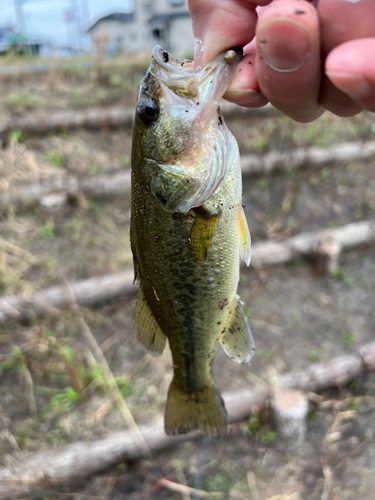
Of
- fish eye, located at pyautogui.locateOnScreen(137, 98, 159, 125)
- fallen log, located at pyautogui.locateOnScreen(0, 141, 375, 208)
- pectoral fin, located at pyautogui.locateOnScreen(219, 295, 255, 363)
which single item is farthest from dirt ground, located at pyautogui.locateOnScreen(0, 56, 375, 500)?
fish eye, located at pyautogui.locateOnScreen(137, 98, 159, 125)

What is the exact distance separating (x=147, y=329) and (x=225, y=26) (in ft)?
3.68

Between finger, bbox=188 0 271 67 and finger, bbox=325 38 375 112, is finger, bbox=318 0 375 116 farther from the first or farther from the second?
finger, bbox=188 0 271 67

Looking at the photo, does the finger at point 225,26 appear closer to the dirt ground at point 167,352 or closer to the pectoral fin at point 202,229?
the pectoral fin at point 202,229

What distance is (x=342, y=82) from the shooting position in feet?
2.61

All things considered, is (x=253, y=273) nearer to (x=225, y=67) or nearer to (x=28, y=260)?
(x=28, y=260)

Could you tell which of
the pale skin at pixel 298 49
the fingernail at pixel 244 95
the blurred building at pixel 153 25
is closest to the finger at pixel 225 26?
the pale skin at pixel 298 49

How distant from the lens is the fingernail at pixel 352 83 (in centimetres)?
78

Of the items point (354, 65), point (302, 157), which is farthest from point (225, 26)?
point (302, 157)

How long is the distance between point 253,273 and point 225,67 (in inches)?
112

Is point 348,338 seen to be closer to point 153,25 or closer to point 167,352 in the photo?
point 167,352

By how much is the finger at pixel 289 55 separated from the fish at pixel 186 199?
0.17 metres

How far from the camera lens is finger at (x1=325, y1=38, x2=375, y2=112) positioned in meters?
0.77

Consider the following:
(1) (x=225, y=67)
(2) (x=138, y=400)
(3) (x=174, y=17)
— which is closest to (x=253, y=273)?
(2) (x=138, y=400)

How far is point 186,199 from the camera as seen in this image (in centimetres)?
116
